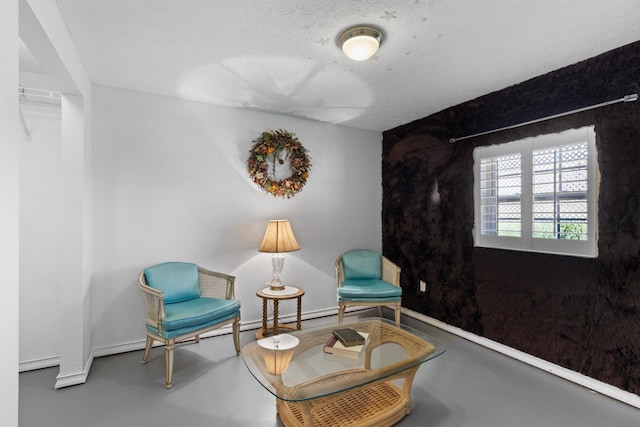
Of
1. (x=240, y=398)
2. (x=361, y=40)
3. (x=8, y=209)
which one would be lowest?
(x=240, y=398)

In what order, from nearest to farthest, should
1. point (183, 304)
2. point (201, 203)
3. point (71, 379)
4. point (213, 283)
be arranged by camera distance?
1. point (71, 379)
2. point (183, 304)
3. point (213, 283)
4. point (201, 203)

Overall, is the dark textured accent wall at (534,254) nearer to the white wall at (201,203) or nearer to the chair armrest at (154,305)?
the white wall at (201,203)

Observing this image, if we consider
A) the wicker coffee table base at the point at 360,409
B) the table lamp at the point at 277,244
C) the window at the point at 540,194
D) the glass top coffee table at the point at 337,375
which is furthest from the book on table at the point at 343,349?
the window at the point at 540,194

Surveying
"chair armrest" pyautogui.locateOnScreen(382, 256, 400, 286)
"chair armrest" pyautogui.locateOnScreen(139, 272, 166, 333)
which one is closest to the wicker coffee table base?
"chair armrest" pyautogui.locateOnScreen(139, 272, 166, 333)

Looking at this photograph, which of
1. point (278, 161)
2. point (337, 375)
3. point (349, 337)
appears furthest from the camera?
point (278, 161)

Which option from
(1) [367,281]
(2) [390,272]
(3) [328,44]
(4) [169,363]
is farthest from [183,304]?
(3) [328,44]

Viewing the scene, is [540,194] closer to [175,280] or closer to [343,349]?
[343,349]

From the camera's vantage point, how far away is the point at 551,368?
97.5 inches

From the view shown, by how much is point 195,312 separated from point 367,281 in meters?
1.93

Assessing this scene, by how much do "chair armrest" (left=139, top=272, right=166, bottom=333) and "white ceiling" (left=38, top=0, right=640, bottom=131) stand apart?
1.73 metres

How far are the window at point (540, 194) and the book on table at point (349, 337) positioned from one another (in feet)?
5.40

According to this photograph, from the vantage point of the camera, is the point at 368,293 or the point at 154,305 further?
the point at 368,293

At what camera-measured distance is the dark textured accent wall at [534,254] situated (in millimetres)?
2109

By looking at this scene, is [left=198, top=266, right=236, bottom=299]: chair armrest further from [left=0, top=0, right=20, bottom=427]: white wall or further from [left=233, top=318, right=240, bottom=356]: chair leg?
[left=0, top=0, right=20, bottom=427]: white wall
